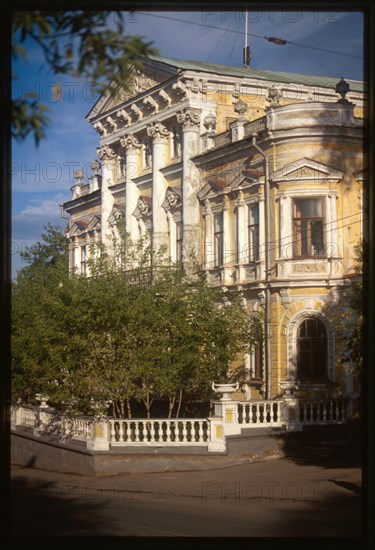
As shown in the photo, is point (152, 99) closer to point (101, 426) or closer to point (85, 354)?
point (85, 354)

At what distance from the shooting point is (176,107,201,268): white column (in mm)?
22000

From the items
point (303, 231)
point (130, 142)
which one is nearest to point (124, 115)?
point (130, 142)

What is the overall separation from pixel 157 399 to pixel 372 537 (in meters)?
12.2

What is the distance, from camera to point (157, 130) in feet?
76.0

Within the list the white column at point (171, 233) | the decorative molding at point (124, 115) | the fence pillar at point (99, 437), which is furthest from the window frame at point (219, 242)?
the fence pillar at point (99, 437)

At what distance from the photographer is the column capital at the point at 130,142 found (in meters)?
24.0

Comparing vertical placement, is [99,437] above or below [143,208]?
below

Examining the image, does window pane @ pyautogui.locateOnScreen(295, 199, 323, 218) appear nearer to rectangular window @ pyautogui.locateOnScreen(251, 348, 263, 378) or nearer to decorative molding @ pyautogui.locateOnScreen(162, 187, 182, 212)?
rectangular window @ pyautogui.locateOnScreen(251, 348, 263, 378)

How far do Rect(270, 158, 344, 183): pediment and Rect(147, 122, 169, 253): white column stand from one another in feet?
15.5

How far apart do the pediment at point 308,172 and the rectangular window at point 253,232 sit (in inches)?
50.9

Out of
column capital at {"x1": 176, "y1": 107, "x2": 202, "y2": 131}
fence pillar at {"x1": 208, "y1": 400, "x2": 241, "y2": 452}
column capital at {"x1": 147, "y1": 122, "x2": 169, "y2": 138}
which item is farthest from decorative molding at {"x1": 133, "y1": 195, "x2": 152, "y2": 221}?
fence pillar at {"x1": 208, "y1": 400, "x2": 241, "y2": 452}

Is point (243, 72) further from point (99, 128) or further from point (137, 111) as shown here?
point (99, 128)

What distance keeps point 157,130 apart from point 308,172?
563 cm

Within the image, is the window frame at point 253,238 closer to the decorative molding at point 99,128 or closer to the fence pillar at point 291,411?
the fence pillar at point 291,411
